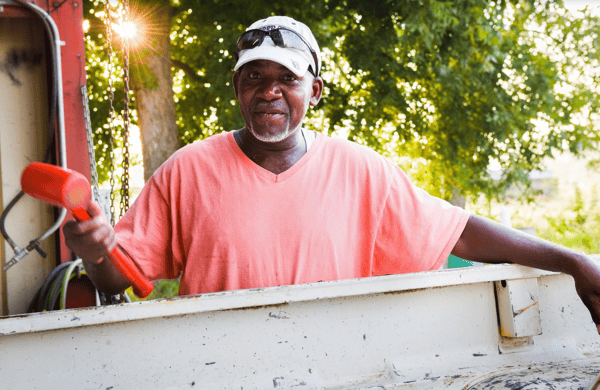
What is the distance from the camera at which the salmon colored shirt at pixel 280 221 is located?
195cm

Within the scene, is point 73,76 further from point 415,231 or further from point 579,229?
point 579,229

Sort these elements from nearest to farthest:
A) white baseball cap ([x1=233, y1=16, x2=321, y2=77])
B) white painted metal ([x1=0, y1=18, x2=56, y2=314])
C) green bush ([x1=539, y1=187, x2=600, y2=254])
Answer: white baseball cap ([x1=233, y1=16, x2=321, y2=77]) < white painted metal ([x1=0, y1=18, x2=56, y2=314]) < green bush ([x1=539, y1=187, x2=600, y2=254])

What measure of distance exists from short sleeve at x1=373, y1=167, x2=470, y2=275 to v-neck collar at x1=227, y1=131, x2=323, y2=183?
34cm

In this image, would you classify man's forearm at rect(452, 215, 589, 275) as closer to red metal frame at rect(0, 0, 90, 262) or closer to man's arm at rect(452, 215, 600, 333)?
man's arm at rect(452, 215, 600, 333)

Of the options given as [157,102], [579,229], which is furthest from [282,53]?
[579,229]

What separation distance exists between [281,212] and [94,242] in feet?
2.09

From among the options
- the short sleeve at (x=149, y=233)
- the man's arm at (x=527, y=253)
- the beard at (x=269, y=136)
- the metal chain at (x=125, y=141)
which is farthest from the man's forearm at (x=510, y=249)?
the metal chain at (x=125, y=141)

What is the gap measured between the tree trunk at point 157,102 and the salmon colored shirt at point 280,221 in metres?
4.46

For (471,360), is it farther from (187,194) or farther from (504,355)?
(187,194)

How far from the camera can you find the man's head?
2.09 meters

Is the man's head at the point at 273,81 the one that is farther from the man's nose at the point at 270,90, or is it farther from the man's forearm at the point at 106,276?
the man's forearm at the point at 106,276

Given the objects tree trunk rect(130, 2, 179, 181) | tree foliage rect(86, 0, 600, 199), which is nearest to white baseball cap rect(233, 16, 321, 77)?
tree foliage rect(86, 0, 600, 199)

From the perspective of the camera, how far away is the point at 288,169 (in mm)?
2107

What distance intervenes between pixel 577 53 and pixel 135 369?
925 cm
